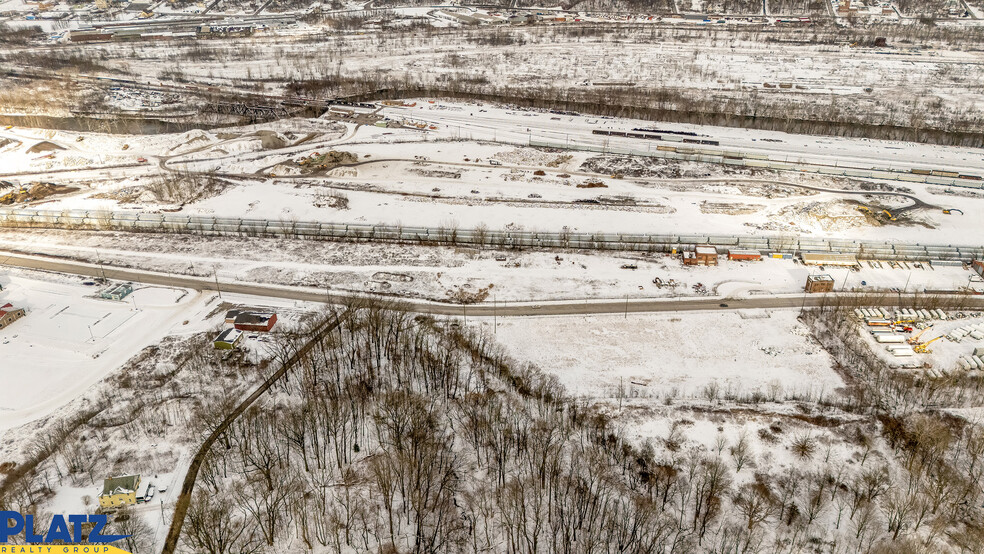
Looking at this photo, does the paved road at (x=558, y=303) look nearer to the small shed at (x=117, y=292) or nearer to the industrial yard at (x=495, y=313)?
the industrial yard at (x=495, y=313)

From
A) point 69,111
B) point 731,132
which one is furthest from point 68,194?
point 731,132

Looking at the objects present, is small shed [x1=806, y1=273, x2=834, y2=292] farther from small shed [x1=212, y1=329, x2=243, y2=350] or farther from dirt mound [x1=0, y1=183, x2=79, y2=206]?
dirt mound [x1=0, y1=183, x2=79, y2=206]

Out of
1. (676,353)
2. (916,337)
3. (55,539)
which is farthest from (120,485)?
(916,337)

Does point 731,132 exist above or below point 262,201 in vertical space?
above

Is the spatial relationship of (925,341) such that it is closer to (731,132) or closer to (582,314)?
(582,314)

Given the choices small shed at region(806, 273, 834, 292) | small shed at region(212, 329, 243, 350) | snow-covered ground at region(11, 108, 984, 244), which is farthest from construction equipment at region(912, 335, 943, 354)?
small shed at region(212, 329, 243, 350)

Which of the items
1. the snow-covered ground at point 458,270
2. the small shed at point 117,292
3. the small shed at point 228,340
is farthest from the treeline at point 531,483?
the small shed at point 117,292
